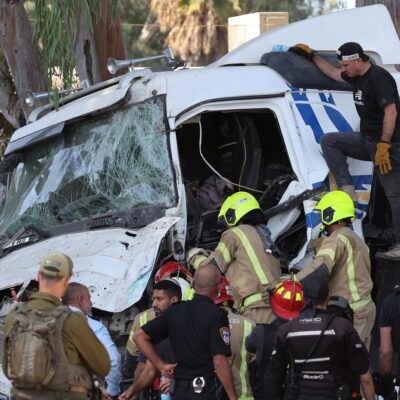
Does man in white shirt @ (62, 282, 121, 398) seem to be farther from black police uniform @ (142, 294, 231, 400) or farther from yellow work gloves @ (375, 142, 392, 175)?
yellow work gloves @ (375, 142, 392, 175)

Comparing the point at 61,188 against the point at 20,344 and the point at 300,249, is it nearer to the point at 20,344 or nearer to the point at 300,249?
the point at 300,249

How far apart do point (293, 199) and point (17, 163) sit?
8.33ft

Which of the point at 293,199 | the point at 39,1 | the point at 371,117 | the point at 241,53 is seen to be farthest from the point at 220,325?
the point at 39,1

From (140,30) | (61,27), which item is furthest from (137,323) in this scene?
(140,30)

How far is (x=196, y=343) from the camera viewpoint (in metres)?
6.42

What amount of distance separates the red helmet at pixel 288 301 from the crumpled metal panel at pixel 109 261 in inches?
36.7

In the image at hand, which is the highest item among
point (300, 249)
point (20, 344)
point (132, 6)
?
point (20, 344)

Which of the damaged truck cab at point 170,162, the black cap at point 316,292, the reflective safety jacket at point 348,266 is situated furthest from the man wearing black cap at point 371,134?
the black cap at point 316,292

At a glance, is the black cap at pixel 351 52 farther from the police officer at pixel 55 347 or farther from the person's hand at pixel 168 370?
the police officer at pixel 55 347

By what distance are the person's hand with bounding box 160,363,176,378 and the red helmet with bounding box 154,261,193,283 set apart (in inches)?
45.9

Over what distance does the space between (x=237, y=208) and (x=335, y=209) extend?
2.38ft

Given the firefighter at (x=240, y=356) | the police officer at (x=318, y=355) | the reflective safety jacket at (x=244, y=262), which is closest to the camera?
the police officer at (x=318, y=355)

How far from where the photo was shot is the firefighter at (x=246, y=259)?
7859 mm

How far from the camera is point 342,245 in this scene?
7.68 meters
